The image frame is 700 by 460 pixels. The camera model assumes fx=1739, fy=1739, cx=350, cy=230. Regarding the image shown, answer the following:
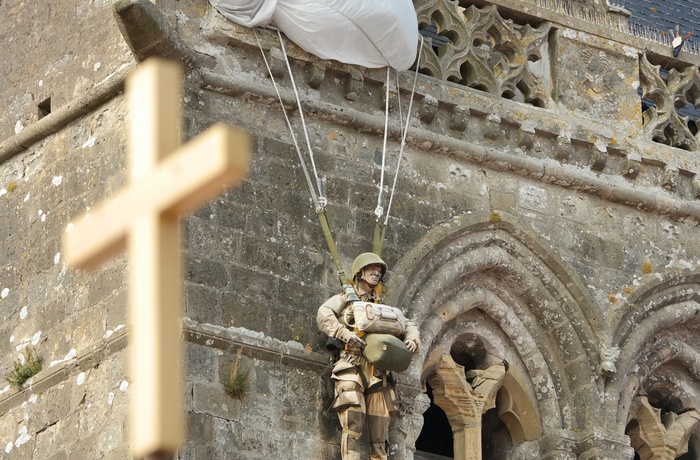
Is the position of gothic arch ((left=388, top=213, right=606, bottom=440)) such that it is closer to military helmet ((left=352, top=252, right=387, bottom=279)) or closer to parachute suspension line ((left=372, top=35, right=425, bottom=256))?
parachute suspension line ((left=372, top=35, right=425, bottom=256))

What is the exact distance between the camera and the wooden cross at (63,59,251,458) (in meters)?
3.05

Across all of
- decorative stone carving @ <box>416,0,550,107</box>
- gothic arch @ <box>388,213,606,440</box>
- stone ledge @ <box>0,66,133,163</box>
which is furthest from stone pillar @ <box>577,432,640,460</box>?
stone ledge @ <box>0,66,133,163</box>

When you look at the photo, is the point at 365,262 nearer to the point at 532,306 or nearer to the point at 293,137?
the point at 293,137

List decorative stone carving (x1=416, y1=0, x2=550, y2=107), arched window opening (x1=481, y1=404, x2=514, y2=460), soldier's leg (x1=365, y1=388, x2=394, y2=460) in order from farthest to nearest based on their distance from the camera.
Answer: decorative stone carving (x1=416, y1=0, x2=550, y2=107) < arched window opening (x1=481, y1=404, x2=514, y2=460) < soldier's leg (x1=365, y1=388, x2=394, y2=460)

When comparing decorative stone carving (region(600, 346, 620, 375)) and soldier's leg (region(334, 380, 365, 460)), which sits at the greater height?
decorative stone carving (region(600, 346, 620, 375))

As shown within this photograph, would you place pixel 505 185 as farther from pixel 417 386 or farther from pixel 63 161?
pixel 63 161

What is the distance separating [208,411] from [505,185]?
2.82 metres

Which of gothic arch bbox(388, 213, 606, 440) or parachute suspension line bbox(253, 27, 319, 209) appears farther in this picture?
gothic arch bbox(388, 213, 606, 440)

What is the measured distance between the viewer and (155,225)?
3.12m

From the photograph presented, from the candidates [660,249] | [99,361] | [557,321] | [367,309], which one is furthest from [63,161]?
[660,249]

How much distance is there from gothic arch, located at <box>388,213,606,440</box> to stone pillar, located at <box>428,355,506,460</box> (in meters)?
0.19

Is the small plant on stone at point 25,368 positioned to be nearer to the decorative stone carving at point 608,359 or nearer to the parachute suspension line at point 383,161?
the parachute suspension line at point 383,161

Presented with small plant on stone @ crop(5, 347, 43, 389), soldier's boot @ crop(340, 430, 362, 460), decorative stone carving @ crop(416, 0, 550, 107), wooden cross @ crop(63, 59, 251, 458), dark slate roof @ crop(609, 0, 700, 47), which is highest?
dark slate roof @ crop(609, 0, 700, 47)

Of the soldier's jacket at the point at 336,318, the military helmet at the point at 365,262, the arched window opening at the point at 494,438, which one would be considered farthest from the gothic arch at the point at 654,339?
the military helmet at the point at 365,262
